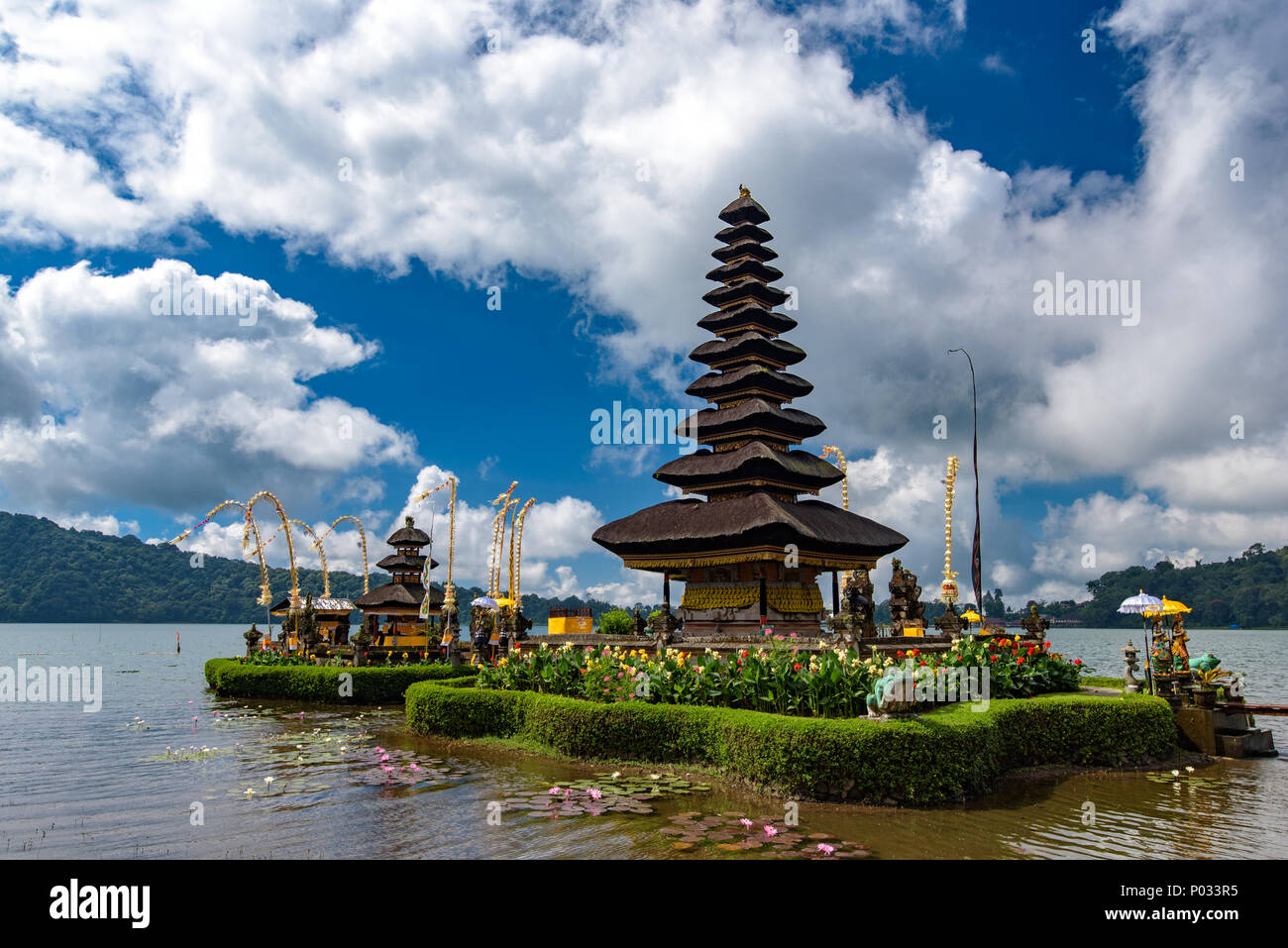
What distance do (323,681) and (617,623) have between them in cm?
1209

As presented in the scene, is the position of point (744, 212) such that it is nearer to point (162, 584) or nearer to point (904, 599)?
point (904, 599)

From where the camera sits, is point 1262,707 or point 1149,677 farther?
point 1262,707

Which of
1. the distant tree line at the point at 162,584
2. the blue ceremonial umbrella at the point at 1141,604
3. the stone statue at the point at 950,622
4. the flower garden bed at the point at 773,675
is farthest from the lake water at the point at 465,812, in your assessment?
the distant tree line at the point at 162,584

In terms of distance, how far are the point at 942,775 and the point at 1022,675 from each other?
20.2 ft

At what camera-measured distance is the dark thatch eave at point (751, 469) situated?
2894 cm

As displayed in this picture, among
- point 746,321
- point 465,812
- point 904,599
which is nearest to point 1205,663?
point 904,599

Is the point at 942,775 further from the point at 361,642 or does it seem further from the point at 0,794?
the point at 361,642

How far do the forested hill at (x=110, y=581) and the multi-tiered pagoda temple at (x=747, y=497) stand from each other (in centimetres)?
11829

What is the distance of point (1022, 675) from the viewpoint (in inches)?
665

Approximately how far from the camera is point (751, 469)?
28953mm

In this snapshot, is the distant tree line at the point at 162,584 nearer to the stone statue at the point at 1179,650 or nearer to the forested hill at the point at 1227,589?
the forested hill at the point at 1227,589
